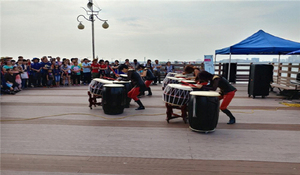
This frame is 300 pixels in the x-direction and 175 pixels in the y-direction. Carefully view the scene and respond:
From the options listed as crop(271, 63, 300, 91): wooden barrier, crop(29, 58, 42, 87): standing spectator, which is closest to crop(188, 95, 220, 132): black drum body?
crop(271, 63, 300, 91): wooden barrier

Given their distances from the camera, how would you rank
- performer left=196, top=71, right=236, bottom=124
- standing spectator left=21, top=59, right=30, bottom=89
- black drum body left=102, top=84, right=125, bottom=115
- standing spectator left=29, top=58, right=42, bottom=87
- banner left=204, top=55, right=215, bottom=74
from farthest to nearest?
banner left=204, top=55, right=215, bottom=74 → standing spectator left=29, top=58, right=42, bottom=87 → standing spectator left=21, top=59, right=30, bottom=89 → black drum body left=102, top=84, right=125, bottom=115 → performer left=196, top=71, right=236, bottom=124

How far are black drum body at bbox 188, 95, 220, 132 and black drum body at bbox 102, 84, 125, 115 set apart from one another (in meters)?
2.52

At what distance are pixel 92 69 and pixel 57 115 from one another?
8636mm

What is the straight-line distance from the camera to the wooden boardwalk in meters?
3.63

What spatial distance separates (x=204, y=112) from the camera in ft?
Answer: 16.7

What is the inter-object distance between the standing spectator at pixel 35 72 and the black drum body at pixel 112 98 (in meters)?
8.22

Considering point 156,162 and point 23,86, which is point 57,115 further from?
point 23,86

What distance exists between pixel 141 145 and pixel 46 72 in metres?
11.2

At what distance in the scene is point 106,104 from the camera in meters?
7.07

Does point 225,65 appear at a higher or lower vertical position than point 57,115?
higher

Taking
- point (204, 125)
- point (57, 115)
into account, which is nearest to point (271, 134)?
point (204, 125)

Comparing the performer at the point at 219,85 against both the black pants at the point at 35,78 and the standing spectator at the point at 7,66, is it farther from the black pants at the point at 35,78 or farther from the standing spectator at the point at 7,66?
the black pants at the point at 35,78

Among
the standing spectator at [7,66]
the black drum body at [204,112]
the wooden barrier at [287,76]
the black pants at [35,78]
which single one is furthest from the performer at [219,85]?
the black pants at [35,78]

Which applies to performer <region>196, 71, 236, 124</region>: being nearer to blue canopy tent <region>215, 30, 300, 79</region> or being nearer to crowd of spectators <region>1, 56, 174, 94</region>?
crowd of spectators <region>1, 56, 174, 94</region>
